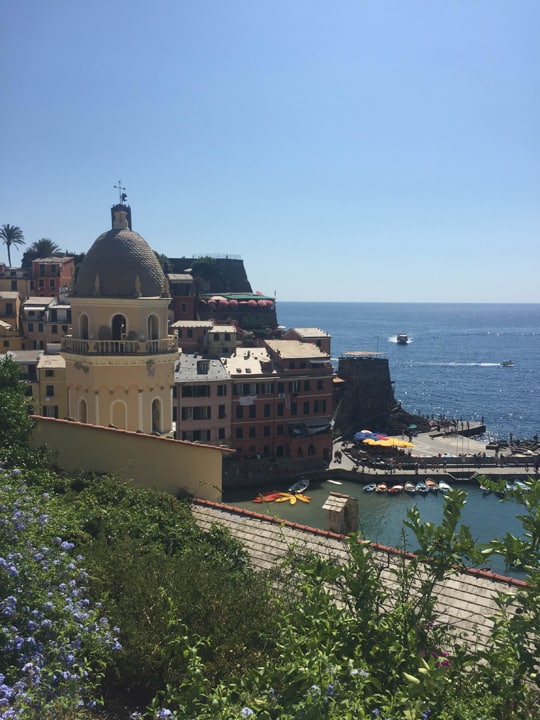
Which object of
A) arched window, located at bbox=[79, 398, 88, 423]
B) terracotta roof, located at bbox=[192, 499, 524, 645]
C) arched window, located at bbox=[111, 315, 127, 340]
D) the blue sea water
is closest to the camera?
terracotta roof, located at bbox=[192, 499, 524, 645]

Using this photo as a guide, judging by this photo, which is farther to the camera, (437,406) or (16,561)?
(437,406)

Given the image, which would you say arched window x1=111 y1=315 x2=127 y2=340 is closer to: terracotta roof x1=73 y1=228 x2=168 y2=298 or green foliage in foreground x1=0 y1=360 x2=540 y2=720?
terracotta roof x1=73 y1=228 x2=168 y2=298

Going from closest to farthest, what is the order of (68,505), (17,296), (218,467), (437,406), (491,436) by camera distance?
(68,505), (218,467), (17,296), (491,436), (437,406)

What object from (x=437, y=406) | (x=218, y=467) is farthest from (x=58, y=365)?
(x=437, y=406)

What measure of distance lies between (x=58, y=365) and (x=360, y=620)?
4432 centimetres

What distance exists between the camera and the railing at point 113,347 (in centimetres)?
1994

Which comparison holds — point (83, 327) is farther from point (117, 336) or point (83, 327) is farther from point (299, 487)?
point (299, 487)

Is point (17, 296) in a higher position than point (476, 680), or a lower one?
higher

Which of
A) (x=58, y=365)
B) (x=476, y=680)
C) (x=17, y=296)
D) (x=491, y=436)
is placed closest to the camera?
(x=476, y=680)

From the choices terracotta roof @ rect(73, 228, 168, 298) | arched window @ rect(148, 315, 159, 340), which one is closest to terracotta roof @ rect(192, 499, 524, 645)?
arched window @ rect(148, 315, 159, 340)

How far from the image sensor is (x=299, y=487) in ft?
172

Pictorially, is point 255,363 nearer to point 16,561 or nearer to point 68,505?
point 68,505

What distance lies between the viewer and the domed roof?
20188mm

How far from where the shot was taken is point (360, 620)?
26.5ft
